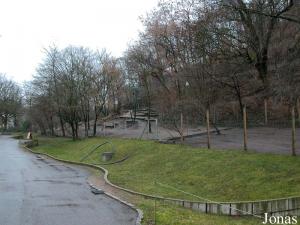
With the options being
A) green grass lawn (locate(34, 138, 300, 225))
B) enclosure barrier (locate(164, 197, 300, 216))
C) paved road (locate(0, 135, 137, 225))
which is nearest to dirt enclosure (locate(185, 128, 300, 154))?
green grass lawn (locate(34, 138, 300, 225))

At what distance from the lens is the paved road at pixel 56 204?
41.8 ft

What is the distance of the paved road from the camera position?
12727 millimetres

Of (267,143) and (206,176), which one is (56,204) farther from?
(267,143)

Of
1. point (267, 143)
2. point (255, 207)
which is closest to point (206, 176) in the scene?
point (255, 207)

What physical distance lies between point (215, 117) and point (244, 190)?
1162 inches

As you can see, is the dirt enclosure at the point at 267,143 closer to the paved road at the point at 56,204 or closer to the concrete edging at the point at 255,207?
the concrete edging at the point at 255,207

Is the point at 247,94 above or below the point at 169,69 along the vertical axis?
below

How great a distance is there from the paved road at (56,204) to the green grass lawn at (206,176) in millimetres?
1088

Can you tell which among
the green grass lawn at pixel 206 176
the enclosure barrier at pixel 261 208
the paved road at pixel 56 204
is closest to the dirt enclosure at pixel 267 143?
the green grass lawn at pixel 206 176

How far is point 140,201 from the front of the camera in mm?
15984

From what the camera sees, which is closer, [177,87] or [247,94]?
[247,94]

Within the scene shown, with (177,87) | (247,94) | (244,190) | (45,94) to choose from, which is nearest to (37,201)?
(244,190)

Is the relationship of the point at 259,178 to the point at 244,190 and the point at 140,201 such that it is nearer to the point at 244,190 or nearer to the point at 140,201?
the point at 244,190

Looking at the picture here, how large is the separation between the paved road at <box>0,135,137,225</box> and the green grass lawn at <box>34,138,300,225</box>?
3.57 feet
